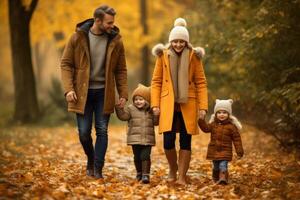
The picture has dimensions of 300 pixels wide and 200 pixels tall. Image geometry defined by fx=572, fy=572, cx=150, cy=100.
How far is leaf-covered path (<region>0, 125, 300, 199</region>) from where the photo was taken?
677cm

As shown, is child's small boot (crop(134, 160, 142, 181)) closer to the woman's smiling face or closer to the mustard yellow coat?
the mustard yellow coat

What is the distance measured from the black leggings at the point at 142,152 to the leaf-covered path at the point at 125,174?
1.14 feet

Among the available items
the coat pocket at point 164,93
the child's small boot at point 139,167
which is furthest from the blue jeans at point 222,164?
the coat pocket at point 164,93

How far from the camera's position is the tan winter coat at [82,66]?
25.4 ft

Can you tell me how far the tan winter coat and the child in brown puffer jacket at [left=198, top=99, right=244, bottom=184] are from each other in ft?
4.37

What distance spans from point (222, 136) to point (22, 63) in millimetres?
11368

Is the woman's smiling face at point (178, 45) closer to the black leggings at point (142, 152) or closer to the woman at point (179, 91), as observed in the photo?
the woman at point (179, 91)

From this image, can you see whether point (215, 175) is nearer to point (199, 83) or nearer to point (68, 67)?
point (199, 83)

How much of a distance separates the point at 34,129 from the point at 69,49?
9.57 m

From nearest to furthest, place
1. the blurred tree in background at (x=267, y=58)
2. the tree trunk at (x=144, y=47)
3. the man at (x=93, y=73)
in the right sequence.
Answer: the man at (x=93, y=73), the blurred tree in background at (x=267, y=58), the tree trunk at (x=144, y=47)

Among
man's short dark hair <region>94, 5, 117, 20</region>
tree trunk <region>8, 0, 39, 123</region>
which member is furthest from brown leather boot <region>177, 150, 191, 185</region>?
tree trunk <region>8, 0, 39, 123</region>

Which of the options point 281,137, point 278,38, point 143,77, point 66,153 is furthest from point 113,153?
point 143,77

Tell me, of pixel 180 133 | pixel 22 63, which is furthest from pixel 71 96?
pixel 22 63

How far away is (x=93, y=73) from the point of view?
7812 mm
